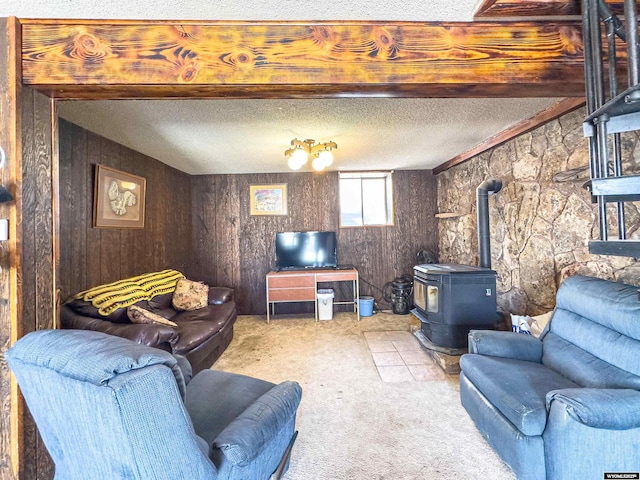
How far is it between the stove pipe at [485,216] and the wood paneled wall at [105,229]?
12.9ft

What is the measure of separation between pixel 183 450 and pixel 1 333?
1195mm

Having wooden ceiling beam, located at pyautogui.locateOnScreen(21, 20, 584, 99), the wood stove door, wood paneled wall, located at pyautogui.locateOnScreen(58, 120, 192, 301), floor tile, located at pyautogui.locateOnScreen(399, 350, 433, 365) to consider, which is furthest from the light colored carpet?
wooden ceiling beam, located at pyautogui.locateOnScreen(21, 20, 584, 99)

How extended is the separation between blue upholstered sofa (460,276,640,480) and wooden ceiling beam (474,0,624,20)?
1.47 metres

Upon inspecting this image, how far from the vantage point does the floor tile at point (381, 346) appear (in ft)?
10.2

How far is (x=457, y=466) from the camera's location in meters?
1.56

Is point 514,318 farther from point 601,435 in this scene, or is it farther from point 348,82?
point 348,82

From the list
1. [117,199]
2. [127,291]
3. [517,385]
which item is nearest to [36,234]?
[127,291]

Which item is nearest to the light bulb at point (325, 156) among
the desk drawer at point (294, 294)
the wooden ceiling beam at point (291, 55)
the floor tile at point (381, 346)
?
the wooden ceiling beam at point (291, 55)

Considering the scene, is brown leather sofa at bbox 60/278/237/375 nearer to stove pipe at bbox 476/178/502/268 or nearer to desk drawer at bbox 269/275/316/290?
desk drawer at bbox 269/275/316/290

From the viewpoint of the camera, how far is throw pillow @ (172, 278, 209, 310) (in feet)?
10.5

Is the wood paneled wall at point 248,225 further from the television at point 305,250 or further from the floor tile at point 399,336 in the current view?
the floor tile at point 399,336


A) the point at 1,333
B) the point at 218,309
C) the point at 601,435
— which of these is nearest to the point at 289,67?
the point at 1,333

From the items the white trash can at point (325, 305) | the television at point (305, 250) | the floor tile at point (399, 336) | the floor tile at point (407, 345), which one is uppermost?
the television at point (305, 250)

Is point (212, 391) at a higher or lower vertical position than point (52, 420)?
lower
